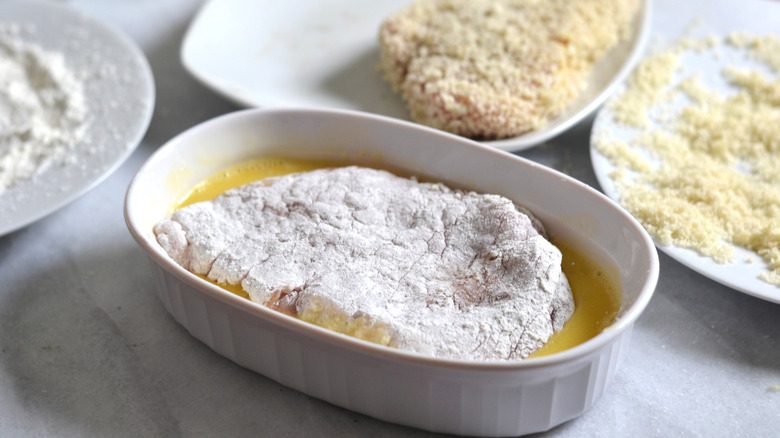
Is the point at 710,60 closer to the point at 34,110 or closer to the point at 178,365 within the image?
the point at 178,365

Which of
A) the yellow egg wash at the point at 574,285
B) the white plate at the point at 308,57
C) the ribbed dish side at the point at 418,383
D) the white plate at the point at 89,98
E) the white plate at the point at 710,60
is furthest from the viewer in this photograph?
the white plate at the point at 308,57

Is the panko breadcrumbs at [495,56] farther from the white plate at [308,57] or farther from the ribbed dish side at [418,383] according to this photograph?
the ribbed dish side at [418,383]

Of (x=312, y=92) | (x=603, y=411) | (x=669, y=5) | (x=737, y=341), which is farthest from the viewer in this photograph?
(x=669, y=5)

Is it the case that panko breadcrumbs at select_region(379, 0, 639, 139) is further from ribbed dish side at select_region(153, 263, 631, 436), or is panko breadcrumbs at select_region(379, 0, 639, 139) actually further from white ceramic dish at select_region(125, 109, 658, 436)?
ribbed dish side at select_region(153, 263, 631, 436)

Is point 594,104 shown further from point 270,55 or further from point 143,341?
point 143,341

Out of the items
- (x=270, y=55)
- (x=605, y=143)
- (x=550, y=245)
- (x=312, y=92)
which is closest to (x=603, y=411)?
(x=550, y=245)

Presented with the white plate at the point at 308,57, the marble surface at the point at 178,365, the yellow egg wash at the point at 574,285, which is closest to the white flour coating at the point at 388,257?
the yellow egg wash at the point at 574,285
